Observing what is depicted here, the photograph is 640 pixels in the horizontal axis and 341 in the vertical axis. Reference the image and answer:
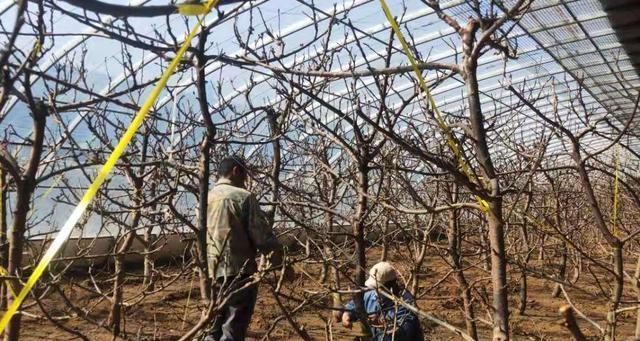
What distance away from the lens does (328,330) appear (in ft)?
8.29

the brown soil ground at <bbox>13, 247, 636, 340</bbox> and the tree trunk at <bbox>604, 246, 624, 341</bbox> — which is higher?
the tree trunk at <bbox>604, 246, 624, 341</bbox>

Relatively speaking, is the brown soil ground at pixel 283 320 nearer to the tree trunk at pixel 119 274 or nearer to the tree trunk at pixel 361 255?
the tree trunk at pixel 119 274

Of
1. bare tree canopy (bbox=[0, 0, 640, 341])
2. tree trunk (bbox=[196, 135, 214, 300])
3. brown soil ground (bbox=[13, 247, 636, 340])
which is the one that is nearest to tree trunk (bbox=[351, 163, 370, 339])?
bare tree canopy (bbox=[0, 0, 640, 341])

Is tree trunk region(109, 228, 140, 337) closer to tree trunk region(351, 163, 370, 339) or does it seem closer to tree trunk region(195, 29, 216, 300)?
tree trunk region(195, 29, 216, 300)

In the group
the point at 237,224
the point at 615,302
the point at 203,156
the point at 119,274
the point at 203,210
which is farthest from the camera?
the point at 237,224

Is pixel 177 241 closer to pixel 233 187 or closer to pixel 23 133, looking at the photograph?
pixel 23 133

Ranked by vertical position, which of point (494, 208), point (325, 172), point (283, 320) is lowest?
point (283, 320)

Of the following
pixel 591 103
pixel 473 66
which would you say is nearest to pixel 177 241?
pixel 473 66

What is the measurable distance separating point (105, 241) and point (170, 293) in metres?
2.60

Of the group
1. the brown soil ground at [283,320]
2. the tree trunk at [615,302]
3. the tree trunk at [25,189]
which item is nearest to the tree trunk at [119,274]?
the tree trunk at [25,189]

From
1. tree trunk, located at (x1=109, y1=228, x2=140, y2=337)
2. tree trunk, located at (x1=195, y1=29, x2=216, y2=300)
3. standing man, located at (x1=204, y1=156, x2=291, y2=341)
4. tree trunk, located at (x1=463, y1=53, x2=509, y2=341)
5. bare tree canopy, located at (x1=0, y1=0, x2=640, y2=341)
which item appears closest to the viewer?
tree trunk, located at (x1=463, y1=53, x2=509, y2=341)

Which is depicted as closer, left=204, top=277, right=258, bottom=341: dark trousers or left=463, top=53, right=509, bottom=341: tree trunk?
left=463, top=53, right=509, bottom=341: tree trunk

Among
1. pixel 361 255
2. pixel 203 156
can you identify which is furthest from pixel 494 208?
pixel 361 255

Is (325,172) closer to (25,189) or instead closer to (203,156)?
(203,156)
